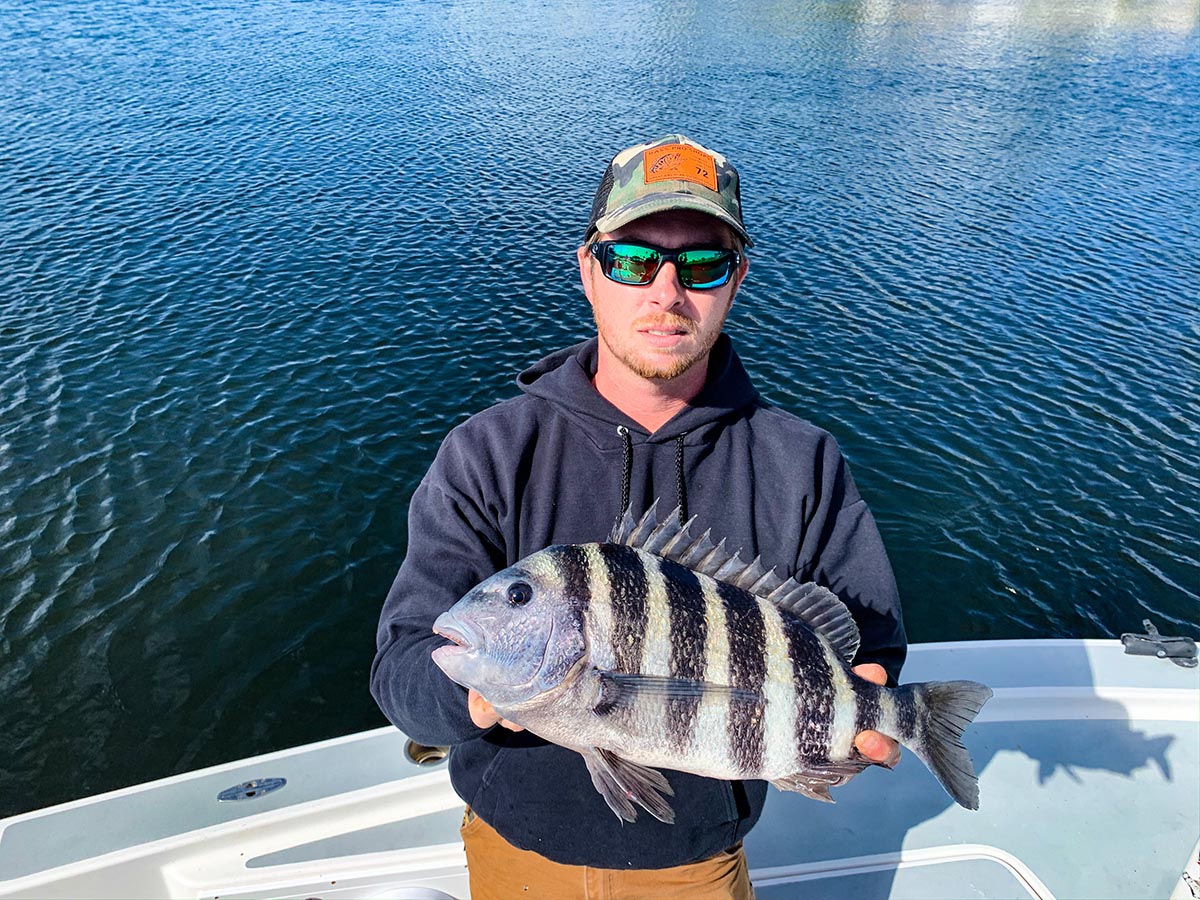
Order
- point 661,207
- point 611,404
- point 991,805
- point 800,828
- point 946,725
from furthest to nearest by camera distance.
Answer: point 991,805 < point 800,828 < point 611,404 < point 661,207 < point 946,725

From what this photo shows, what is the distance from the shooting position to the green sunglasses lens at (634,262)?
11.6 ft

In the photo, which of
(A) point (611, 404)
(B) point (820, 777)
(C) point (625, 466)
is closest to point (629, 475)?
(C) point (625, 466)

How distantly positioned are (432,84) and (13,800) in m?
29.8

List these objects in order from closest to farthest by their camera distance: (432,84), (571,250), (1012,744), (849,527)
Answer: (849,527), (1012,744), (571,250), (432,84)

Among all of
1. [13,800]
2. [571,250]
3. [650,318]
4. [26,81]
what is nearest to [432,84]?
[26,81]

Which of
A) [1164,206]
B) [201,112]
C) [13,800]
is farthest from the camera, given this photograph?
[201,112]

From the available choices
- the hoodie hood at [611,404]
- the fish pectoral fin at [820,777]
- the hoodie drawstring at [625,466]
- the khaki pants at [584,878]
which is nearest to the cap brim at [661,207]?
the hoodie hood at [611,404]

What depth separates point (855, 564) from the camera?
3.62 meters

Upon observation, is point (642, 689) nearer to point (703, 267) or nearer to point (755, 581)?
point (755, 581)

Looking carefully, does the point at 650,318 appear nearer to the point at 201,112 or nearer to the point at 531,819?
the point at 531,819

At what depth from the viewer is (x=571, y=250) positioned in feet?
68.6

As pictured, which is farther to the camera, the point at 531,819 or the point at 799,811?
the point at 799,811

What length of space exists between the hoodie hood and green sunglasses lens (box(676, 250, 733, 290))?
39 cm

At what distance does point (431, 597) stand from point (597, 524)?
770 millimetres
